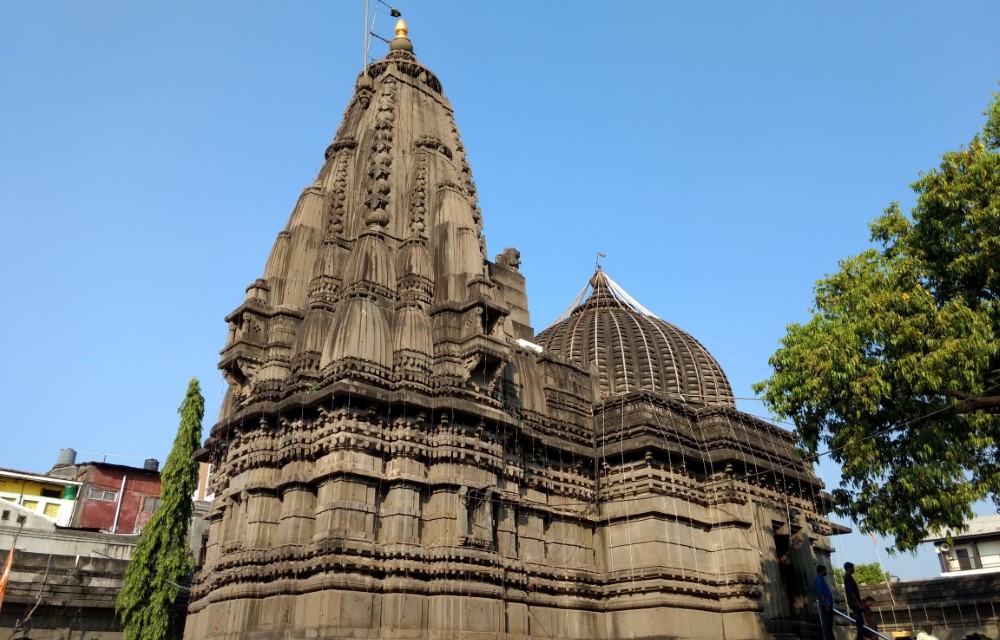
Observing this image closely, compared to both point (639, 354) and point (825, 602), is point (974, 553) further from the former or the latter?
point (825, 602)

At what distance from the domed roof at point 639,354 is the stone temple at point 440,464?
4.58 meters

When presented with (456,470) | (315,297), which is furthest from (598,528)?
(315,297)

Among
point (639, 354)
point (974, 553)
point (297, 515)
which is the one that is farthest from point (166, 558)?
point (974, 553)

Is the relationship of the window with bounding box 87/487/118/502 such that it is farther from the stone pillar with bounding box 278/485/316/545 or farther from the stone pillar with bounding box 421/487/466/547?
the stone pillar with bounding box 421/487/466/547

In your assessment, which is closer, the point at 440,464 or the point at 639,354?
the point at 440,464

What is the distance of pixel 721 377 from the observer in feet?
103

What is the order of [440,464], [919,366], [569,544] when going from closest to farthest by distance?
[919,366] → [440,464] → [569,544]

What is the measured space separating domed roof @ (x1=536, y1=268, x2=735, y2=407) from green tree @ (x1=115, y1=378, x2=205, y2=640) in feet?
44.0

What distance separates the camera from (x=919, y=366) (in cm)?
1378

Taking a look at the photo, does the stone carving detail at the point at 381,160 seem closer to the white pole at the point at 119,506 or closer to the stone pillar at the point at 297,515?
the stone pillar at the point at 297,515

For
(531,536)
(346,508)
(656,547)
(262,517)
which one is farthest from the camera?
(656,547)

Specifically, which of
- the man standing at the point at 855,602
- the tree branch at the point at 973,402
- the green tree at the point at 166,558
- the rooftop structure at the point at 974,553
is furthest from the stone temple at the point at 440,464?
the rooftop structure at the point at 974,553

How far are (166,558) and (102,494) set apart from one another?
59.8 ft

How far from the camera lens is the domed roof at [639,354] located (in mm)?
30109
